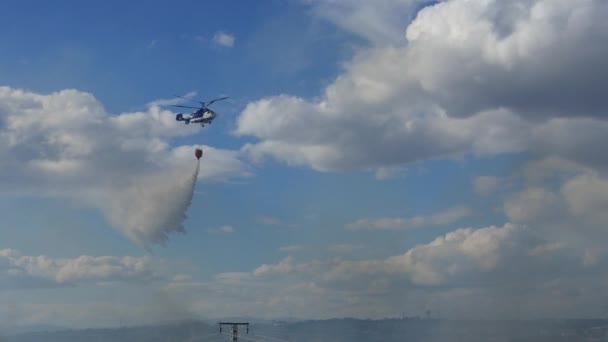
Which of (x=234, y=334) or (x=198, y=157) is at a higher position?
(x=198, y=157)

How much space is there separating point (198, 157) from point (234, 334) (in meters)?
56.5

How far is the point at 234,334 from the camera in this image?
636 ft

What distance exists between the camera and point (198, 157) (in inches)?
7357
